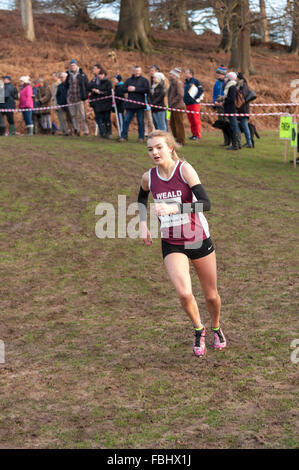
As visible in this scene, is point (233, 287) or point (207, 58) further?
point (207, 58)

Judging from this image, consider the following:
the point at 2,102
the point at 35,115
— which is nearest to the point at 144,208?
the point at 2,102

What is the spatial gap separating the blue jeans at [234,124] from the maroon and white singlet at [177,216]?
11243mm

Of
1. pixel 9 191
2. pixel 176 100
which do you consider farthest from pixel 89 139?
pixel 9 191

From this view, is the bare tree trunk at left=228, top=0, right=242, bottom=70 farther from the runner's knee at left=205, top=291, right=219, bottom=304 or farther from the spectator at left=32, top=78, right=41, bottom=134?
the runner's knee at left=205, top=291, right=219, bottom=304

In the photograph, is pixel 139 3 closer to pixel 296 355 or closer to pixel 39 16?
pixel 39 16

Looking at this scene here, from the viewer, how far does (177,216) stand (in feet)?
18.2

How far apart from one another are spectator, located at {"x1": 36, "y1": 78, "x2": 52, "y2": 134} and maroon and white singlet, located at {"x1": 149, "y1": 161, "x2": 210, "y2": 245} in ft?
49.2

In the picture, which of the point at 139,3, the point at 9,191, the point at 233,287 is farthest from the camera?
the point at 139,3

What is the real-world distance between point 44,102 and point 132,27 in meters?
14.1

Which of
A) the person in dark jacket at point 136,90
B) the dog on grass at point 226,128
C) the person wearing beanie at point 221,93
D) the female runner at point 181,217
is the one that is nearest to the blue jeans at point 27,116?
the person in dark jacket at point 136,90

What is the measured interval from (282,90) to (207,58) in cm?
656

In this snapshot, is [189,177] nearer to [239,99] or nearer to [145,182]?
[145,182]
